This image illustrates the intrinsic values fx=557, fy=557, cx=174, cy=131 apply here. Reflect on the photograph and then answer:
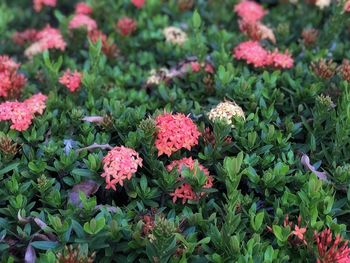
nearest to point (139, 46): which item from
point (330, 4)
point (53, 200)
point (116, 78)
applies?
point (116, 78)

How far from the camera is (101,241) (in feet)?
7.24

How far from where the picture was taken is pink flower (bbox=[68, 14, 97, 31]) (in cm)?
375

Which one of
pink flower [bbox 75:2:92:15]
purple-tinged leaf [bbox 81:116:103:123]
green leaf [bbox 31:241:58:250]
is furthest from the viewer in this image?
pink flower [bbox 75:2:92:15]

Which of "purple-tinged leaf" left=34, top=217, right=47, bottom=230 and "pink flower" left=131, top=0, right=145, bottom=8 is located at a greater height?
"purple-tinged leaf" left=34, top=217, right=47, bottom=230

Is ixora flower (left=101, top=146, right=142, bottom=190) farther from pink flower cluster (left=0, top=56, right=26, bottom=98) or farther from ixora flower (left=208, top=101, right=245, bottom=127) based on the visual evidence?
pink flower cluster (left=0, top=56, right=26, bottom=98)

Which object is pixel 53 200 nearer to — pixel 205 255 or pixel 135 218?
pixel 135 218

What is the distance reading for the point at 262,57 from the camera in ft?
10.8

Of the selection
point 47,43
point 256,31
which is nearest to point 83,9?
point 47,43

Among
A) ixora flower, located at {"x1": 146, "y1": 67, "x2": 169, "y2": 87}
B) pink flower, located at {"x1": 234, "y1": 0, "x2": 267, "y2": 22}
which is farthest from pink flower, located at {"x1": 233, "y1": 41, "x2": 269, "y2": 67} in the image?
pink flower, located at {"x1": 234, "y1": 0, "x2": 267, "y2": 22}

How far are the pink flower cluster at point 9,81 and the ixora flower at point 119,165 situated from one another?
0.93 metres

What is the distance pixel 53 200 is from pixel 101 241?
0.35 metres

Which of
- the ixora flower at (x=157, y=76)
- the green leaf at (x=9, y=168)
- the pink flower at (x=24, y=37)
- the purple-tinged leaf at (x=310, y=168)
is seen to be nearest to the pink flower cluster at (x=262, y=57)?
the ixora flower at (x=157, y=76)

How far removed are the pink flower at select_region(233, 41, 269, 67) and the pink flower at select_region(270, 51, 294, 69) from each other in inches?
1.5

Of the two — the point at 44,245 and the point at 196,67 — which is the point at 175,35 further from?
the point at 44,245
